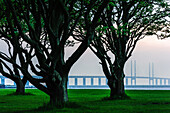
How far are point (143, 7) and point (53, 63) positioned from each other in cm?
1535

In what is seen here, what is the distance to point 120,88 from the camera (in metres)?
30.2

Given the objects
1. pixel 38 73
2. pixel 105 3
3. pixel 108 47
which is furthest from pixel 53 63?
pixel 108 47

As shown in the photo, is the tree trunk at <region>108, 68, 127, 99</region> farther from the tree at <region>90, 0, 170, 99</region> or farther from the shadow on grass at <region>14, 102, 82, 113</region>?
the shadow on grass at <region>14, 102, 82, 113</region>

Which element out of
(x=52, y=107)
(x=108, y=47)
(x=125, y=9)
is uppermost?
(x=125, y=9)

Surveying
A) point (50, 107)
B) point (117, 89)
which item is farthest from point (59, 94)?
point (117, 89)

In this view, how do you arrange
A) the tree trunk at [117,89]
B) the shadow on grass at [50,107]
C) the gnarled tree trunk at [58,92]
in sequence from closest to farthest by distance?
the shadow on grass at [50,107]
the gnarled tree trunk at [58,92]
the tree trunk at [117,89]

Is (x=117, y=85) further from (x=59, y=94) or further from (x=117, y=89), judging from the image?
(x=59, y=94)

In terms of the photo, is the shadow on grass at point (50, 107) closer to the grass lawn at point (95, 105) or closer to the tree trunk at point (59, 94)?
the grass lawn at point (95, 105)

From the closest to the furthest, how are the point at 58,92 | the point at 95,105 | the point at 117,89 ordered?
the point at 58,92 < the point at 95,105 < the point at 117,89

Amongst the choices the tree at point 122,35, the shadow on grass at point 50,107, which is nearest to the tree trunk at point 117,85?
the tree at point 122,35

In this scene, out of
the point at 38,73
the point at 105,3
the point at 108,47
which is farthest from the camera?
the point at 108,47

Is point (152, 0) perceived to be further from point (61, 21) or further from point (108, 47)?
point (61, 21)

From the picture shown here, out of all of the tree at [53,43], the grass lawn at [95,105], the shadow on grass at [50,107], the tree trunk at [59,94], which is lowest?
the grass lawn at [95,105]

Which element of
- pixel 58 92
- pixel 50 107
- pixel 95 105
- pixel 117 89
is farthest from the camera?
pixel 117 89
